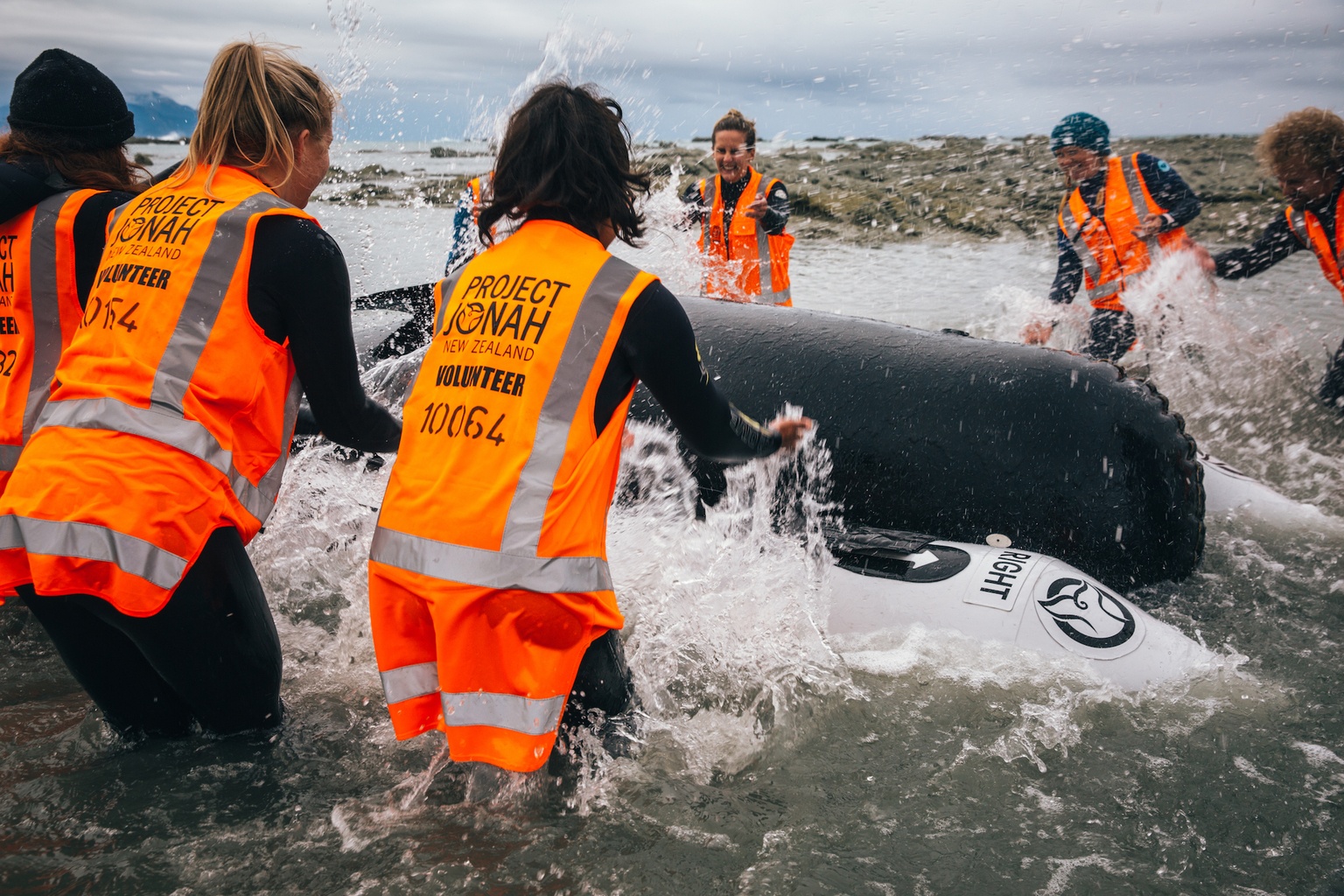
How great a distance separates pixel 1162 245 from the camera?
535cm

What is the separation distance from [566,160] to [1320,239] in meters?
4.84

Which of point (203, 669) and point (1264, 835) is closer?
point (203, 669)

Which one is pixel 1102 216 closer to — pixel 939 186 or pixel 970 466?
pixel 970 466

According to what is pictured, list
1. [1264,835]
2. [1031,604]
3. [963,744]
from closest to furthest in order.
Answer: [1264,835] → [963,744] → [1031,604]

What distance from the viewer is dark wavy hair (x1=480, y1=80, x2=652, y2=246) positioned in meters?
1.99

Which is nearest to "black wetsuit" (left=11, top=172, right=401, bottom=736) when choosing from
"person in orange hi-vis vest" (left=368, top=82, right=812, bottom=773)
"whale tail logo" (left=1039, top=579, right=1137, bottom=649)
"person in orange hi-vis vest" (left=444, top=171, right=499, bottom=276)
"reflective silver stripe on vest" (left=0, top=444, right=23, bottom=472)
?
"person in orange hi-vis vest" (left=368, top=82, right=812, bottom=773)

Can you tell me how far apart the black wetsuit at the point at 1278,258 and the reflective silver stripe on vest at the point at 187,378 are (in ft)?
17.0

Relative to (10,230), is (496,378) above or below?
below

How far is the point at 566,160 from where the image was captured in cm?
198

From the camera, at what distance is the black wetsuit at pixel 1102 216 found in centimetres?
529

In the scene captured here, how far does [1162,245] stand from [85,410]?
5.34 metres

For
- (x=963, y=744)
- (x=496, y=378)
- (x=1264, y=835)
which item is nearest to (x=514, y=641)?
(x=496, y=378)

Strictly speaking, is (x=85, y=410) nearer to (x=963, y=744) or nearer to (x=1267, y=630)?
(x=963, y=744)

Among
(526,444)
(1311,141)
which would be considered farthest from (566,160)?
(1311,141)
